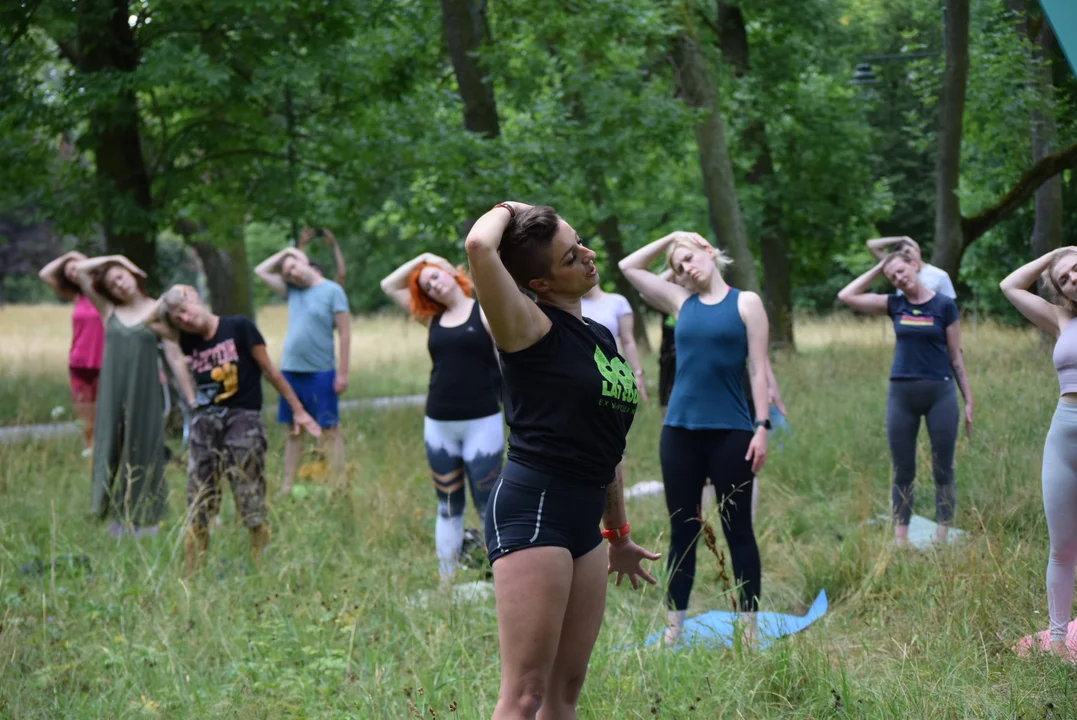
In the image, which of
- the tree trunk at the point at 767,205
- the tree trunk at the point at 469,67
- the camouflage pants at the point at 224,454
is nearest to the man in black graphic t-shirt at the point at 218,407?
the camouflage pants at the point at 224,454

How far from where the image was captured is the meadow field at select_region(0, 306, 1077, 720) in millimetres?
4398

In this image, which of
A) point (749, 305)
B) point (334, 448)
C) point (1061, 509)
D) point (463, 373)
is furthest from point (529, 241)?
point (334, 448)

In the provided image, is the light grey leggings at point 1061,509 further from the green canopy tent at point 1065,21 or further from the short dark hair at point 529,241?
the short dark hair at point 529,241

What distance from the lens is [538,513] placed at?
10.4 ft

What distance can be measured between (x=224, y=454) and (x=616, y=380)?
12.8 ft

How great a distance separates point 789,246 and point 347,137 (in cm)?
1214

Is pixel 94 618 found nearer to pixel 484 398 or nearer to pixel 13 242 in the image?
pixel 484 398

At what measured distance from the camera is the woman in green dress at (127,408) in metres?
7.50

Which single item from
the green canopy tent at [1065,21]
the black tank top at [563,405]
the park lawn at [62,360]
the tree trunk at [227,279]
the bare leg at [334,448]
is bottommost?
the park lawn at [62,360]

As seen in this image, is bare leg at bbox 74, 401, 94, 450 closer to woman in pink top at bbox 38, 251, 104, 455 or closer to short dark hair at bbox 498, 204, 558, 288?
woman in pink top at bbox 38, 251, 104, 455

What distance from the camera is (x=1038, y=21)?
610 centimetres

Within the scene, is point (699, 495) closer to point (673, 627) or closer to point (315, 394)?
point (673, 627)

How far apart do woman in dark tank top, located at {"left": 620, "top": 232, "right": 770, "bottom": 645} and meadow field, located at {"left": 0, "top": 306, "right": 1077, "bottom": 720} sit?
1.25 ft

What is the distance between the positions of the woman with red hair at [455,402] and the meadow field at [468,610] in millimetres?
452
